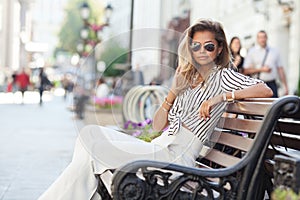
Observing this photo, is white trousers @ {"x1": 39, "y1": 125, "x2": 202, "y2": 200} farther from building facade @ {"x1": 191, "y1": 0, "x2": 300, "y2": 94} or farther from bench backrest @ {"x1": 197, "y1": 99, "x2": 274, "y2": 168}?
building facade @ {"x1": 191, "y1": 0, "x2": 300, "y2": 94}

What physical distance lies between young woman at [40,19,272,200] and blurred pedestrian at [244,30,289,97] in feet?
23.1

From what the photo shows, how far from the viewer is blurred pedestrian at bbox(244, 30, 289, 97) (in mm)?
12008

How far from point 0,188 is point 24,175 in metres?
1.16

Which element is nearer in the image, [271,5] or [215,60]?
[215,60]

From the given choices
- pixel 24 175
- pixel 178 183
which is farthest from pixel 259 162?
pixel 24 175

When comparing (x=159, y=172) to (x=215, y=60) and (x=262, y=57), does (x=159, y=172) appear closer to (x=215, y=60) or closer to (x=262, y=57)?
(x=215, y=60)

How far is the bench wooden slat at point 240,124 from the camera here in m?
4.37

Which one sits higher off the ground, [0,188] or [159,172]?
[159,172]

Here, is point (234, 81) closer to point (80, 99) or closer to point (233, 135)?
point (233, 135)


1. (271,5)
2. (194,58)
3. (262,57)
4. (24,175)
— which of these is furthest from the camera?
(271,5)

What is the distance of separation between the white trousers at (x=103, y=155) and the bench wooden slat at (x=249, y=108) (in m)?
0.29

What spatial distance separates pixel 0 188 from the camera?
291 inches

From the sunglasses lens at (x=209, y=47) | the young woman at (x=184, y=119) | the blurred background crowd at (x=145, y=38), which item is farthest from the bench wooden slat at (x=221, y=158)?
Answer: the blurred background crowd at (x=145, y=38)

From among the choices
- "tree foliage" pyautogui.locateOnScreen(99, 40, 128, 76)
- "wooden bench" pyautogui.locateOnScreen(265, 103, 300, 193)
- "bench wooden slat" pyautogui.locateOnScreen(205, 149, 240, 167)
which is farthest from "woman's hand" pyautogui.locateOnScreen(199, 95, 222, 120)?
"tree foliage" pyautogui.locateOnScreen(99, 40, 128, 76)
